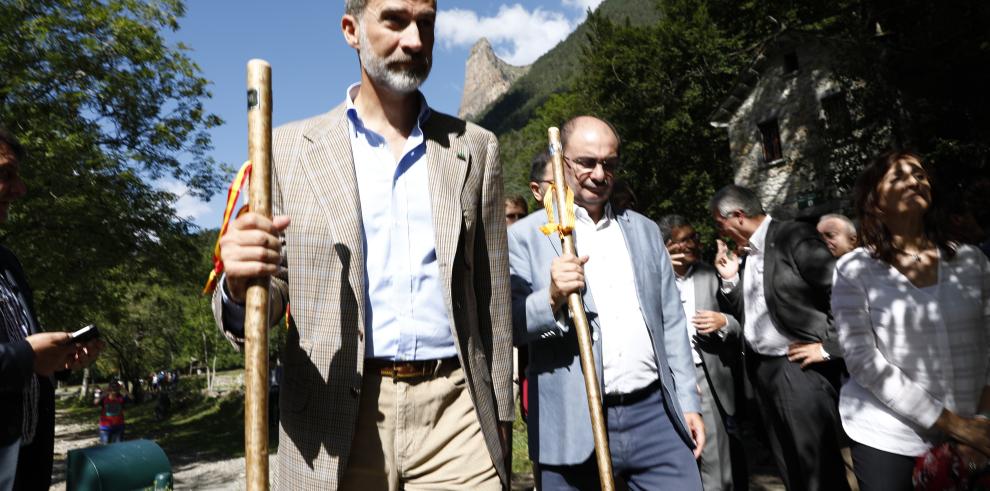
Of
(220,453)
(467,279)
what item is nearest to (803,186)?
(220,453)

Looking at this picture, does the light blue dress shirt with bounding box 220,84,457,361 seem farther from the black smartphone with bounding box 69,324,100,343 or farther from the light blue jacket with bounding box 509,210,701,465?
the black smartphone with bounding box 69,324,100,343

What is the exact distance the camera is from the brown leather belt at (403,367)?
2236mm

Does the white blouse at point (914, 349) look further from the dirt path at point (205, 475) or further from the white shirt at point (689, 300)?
the dirt path at point (205, 475)

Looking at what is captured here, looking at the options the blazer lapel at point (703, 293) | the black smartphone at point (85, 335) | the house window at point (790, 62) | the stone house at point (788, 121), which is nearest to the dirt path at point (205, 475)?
the black smartphone at point (85, 335)

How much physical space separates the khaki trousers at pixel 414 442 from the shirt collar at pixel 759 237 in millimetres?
3170

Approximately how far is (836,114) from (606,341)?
2131 centimetres

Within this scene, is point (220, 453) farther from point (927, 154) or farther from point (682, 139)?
point (682, 139)

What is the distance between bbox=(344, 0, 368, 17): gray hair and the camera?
2377 mm

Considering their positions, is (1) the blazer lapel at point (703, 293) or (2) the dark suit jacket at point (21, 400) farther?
(1) the blazer lapel at point (703, 293)

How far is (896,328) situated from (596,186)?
1408mm

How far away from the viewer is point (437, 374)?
7.50 ft

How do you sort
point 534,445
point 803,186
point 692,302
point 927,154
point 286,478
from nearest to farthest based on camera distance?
1. point 286,478
2. point 534,445
3. point 692,302
4. point 927,154
5. point 803,186

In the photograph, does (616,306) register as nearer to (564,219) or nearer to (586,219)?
(586,219)

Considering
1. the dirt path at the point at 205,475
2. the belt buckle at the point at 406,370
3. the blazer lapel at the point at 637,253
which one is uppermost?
the blazer lapel at the point at 637,253
